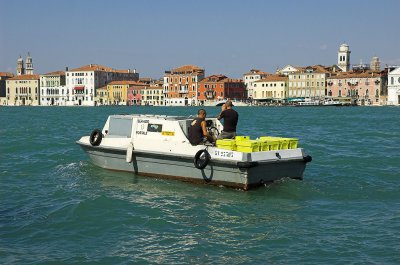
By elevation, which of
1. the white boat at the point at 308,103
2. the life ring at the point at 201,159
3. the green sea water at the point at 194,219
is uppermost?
the white boat at the point at 308,103

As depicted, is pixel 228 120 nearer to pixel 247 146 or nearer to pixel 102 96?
pixel 247 146

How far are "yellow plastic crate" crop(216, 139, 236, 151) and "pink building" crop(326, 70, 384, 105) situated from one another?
371 feet

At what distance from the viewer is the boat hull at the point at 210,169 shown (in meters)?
13.2

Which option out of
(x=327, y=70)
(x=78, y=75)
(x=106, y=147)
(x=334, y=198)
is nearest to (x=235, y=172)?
(x=334, y=198)

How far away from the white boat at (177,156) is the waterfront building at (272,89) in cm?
11739

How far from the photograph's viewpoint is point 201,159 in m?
13.7

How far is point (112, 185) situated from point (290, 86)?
4726 inches

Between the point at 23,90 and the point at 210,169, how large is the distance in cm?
15402

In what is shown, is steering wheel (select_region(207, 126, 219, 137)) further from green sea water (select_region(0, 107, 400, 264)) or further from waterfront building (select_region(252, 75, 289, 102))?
waterfront building (select_region(252, 75, 289, 102))

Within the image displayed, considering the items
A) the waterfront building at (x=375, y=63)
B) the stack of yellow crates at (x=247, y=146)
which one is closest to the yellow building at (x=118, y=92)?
the waterfront building at (x=375, y=63)

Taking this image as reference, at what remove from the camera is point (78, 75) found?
152 meters

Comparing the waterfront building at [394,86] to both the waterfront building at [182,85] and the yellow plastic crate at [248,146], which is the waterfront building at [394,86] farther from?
the yellow plastic crate at [248,146]

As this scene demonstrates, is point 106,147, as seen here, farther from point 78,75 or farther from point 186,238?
point 78,75

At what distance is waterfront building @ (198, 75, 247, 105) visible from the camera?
135 metres
